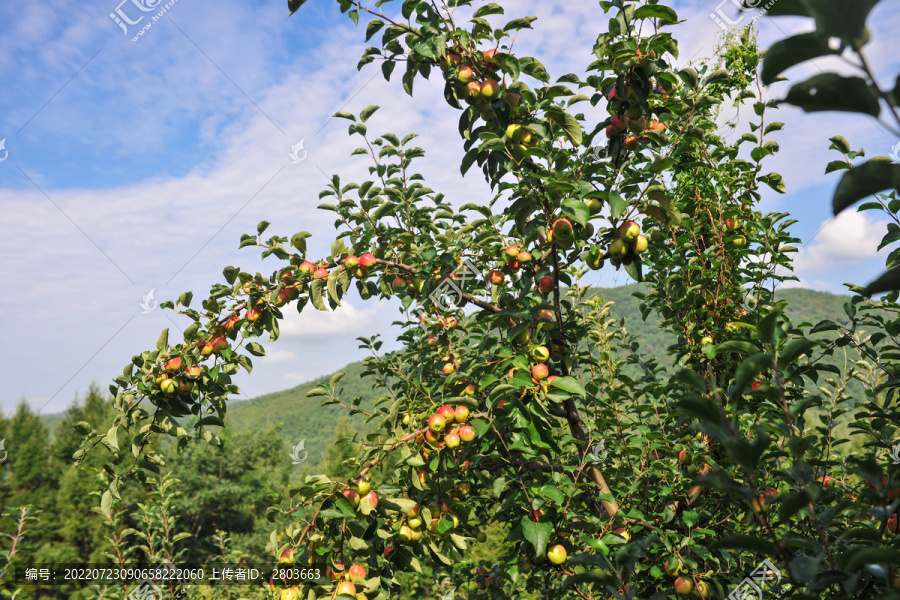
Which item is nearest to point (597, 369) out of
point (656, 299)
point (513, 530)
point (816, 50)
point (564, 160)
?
point (656, 299)

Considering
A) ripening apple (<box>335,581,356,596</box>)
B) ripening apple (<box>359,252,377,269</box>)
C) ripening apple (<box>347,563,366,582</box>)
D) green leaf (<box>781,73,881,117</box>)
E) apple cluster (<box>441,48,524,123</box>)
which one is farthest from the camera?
ripening apple (<box>359,252,377,269</box>)

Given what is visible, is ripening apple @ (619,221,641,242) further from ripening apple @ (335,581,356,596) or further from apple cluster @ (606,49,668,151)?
ripening apple @ (335,581,356,596)

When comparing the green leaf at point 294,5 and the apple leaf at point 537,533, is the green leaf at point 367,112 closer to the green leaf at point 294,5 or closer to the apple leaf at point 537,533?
the green leaf at point 294,5

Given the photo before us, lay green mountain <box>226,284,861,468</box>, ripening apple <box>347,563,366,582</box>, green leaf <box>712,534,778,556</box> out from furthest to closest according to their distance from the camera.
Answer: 1. green mountain <box>226,284,861,468</box>
2. ripening apple <box>347,563,366,582</box>
3. green leaf <box>712,534,778,556</box>

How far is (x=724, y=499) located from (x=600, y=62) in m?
2.11

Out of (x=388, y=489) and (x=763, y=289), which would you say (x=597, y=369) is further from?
(x=388, y=489)

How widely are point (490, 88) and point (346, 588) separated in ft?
6.85

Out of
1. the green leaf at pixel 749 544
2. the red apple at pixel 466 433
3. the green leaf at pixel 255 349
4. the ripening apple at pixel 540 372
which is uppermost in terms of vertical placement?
the green leaf at pixel 255 349

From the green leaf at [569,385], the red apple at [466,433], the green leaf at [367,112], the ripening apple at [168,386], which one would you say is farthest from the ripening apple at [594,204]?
the ripening apple at [168,386]

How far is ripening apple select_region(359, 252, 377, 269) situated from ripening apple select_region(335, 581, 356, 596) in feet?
4.51

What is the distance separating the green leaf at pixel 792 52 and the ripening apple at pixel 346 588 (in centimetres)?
186

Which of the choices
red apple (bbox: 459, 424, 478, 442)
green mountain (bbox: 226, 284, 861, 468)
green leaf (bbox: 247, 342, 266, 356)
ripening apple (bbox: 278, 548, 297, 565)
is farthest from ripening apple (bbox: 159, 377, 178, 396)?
green mountain (bbox: 226, 284, 861, 468)

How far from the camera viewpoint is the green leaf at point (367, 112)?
287 centimetres

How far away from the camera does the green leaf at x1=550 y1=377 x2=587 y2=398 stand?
5.81 ft
